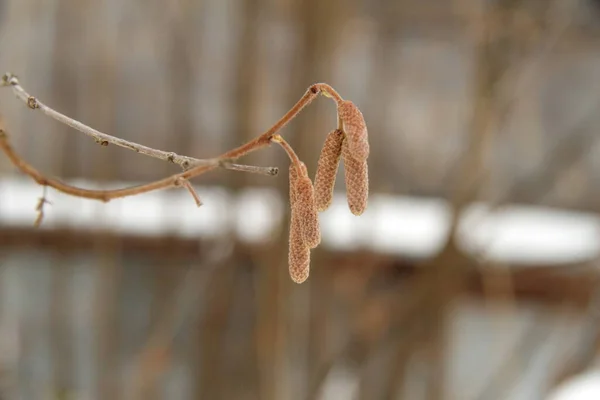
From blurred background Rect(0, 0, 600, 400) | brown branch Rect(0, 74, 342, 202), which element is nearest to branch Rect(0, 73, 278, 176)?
brown branch Rect(0, 74, 342, 202)

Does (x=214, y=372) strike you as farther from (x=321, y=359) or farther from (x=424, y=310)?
(x=424, y=310)

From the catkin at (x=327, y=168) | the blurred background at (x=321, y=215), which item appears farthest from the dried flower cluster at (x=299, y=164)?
the blurred background at (x=321, y=215)

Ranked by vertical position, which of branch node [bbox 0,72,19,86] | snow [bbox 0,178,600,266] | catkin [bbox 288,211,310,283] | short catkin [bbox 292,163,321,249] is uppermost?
snow [bbox 0,178,600,266]

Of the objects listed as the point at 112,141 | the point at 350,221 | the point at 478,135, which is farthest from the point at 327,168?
the point at 350,221

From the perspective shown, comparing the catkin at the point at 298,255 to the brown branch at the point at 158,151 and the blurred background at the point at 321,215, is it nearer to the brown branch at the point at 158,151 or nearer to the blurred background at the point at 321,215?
the brown branch at the point at 158,151

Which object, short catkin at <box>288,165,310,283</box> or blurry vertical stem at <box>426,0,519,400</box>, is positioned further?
blurry vertical stem at <box>426,0,519,400</box>

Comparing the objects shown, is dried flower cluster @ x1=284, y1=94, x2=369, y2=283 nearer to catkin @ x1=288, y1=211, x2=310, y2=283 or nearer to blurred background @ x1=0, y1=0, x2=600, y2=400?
catkin @ x1=288, y1=211, x2=310, y2=283

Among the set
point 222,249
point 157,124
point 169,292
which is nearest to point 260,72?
point 222,249

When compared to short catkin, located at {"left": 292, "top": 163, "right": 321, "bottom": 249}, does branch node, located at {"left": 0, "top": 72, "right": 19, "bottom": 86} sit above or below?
above
